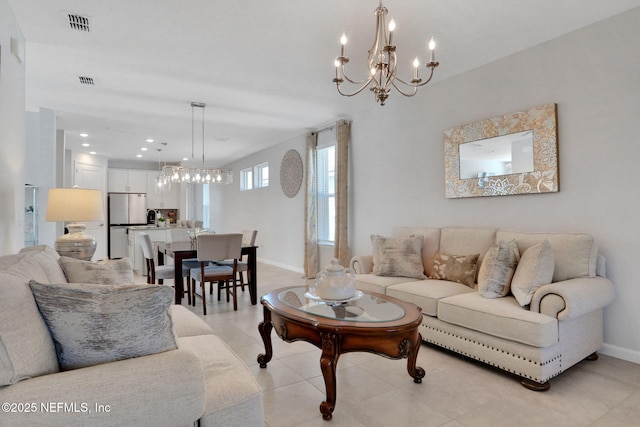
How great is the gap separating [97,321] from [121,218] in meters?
9.41

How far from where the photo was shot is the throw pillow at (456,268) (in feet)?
10.7

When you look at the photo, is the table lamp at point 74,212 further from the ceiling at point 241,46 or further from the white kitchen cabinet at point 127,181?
the white kitchen cabinet at point 127,181

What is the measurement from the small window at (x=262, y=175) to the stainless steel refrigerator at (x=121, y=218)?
3.63 m

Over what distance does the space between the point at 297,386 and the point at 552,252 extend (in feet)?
6.79

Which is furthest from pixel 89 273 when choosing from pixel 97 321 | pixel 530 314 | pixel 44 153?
pixel 44 153

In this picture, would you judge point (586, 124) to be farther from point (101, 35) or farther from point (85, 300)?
point (101, 35)

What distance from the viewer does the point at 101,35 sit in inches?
122

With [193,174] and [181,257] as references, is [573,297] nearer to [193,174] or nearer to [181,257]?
[181,257]

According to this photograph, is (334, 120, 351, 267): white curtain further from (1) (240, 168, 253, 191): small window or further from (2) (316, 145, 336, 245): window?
(1) (240, 168, 253, 191): small window

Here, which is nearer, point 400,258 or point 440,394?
point 440,394

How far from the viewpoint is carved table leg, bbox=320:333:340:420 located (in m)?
1.98

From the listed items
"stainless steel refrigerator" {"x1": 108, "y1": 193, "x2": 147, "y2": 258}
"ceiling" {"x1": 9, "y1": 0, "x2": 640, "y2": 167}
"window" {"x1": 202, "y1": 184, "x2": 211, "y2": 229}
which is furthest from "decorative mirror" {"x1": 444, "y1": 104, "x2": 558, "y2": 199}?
"window" {"x1": 202, "y1": 184, "x2": 211, "y2": 229}

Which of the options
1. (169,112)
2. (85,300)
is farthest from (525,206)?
(169,112)

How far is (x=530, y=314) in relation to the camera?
7.77ft
